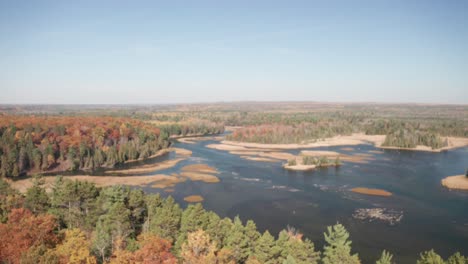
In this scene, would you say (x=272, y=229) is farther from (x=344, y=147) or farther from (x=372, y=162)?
(x=344, y=147)

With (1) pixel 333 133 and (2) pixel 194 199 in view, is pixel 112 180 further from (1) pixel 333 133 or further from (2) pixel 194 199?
(1) pixel 333 133

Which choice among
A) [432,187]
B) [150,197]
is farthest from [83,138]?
[432,187]

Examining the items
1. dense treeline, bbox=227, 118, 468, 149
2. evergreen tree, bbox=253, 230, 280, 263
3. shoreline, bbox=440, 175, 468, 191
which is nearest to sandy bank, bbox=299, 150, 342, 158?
dense treeline, bbox=227, 118, 468, 149

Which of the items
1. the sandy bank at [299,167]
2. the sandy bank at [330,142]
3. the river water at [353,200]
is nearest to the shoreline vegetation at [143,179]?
the river water at [353,200]

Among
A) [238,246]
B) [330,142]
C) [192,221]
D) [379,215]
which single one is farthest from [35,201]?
[330,142]

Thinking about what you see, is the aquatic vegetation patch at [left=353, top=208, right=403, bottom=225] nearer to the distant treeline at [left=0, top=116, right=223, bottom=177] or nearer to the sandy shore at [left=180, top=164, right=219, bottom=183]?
the sandy shore at [left=180, top=164, right=219, bottom=183]

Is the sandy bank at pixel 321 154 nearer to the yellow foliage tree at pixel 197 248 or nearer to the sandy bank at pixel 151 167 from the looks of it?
the sandy bank at pixel 151 167
